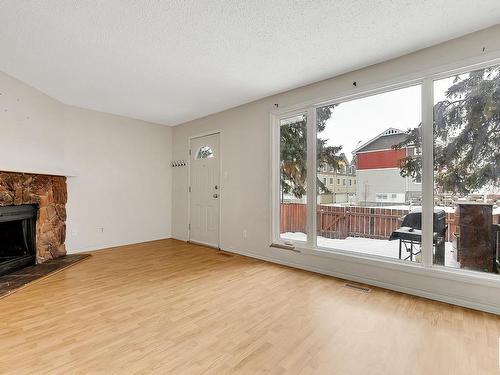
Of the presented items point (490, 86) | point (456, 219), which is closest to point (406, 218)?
point (456, 219)

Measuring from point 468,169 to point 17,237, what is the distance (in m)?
5.45

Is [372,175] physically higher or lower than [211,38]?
lower

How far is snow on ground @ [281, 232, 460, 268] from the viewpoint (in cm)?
258

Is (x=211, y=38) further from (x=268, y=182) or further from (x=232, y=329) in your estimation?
(x=232, y=329)

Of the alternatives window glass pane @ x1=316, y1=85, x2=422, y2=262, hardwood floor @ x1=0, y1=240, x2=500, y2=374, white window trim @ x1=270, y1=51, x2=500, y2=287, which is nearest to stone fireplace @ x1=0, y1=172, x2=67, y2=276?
hardwood floor @ x1=0, y1=240, x2=500, y2=374

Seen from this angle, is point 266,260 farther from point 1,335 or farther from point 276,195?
point 1,335

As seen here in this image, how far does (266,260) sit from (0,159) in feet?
12.2

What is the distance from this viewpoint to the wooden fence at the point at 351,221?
293cm

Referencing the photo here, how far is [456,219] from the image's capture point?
2.57m

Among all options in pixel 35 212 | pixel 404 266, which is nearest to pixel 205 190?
pixel 35 212

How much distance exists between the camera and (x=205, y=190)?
196 inches

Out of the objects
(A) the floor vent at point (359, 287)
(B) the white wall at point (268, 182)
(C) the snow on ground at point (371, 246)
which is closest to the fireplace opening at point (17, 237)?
(B) the white wall at point (268, 182)

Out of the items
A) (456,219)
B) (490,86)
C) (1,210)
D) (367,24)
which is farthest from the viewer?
(1,210)

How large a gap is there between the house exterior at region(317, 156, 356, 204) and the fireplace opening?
13.1 ft
